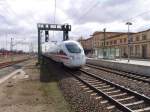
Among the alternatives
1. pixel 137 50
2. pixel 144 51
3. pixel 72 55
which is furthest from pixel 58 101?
pixel 137 50

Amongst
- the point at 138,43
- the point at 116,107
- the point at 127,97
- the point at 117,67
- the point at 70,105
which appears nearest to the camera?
the point at 116,107

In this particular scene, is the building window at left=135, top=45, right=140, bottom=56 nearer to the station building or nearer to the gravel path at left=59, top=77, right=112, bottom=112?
the station building

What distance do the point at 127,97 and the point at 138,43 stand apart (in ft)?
183

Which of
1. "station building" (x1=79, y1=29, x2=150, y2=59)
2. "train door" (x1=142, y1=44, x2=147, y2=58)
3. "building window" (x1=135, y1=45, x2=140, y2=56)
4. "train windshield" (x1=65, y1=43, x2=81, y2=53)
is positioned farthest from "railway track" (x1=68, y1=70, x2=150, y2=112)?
"building window" (x1=135, y1=45, x2=140, y2=56)

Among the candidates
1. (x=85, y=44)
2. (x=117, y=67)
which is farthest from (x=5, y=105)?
(x=85, y=44)

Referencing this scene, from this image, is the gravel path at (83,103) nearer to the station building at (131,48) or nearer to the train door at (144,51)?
the station building at (131,48)

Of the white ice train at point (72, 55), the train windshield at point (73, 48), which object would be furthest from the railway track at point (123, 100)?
the train windshield at point (73, 48)

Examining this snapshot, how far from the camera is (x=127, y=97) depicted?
934 cm

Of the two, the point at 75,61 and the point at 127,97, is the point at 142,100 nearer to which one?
the point at 127,97

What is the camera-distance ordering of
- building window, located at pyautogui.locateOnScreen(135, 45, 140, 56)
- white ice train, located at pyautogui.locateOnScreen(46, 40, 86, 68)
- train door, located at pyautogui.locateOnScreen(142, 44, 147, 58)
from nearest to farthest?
1. white ice train, located at pyautogui.locateOnScreen(46, 40, 86, 68)
2. train door, located at pyautogui.locateOnScreen(142, 44, 147, 58)
3. building window, located at pyautogui.locateOnScreen(135, 45, 140, 56)

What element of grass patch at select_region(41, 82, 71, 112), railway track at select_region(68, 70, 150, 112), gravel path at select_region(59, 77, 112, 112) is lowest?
grass patch at select_region(41, 82, 71, 112)

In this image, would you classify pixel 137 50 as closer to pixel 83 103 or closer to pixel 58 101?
pixel 58 101

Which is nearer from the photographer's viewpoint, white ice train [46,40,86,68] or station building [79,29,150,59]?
white ice train [46,40,86,68]

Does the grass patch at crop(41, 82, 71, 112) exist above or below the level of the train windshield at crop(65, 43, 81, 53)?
below
